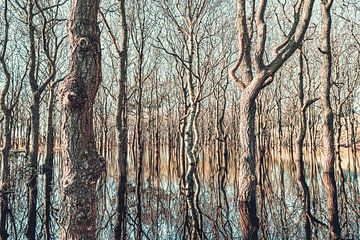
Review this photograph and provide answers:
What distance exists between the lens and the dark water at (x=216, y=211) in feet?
19.6

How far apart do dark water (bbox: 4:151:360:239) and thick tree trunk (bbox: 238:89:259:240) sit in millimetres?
285

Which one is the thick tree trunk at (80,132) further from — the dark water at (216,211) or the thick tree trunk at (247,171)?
the thick tree trunk at (247,171)

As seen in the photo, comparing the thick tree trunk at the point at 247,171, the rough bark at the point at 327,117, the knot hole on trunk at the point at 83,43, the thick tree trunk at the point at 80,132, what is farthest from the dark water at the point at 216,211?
the knot hole on trunk at the point at 83,43

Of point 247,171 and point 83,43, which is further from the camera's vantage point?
point 247,171

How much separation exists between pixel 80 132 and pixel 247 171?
4.05m

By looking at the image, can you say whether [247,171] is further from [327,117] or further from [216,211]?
[327,117]

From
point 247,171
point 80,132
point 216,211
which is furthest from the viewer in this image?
point 216,211

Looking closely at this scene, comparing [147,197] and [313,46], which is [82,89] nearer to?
[147,197]

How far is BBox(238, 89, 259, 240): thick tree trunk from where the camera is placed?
19.5 feet

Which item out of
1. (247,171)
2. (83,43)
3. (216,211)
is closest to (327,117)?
(247,171)

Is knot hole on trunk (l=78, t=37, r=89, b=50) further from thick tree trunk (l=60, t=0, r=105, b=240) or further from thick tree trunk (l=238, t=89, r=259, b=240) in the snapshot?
thick tree trunk (l=238, t=89, r=259, b=240)

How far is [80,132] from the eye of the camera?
9.36 feet

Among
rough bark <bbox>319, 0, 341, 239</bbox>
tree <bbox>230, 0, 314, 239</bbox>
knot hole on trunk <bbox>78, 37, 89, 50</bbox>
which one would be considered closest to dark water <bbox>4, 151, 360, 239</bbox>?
tree <bbox>230, 0, 314, 239</bbox>

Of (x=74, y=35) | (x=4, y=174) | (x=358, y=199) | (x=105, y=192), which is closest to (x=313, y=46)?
(x=358, y=199)
